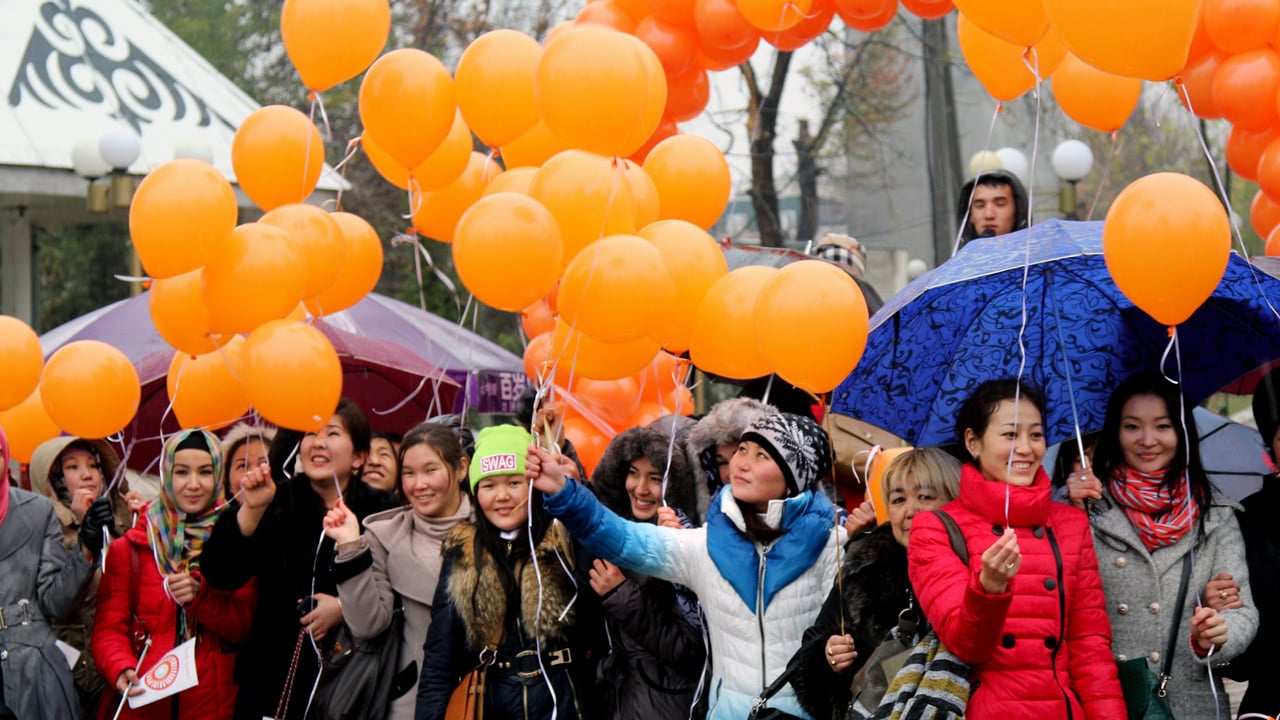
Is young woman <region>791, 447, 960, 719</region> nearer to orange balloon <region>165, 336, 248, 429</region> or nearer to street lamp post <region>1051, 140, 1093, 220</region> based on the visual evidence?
orange balloon <region>165, 336, 248, 429</region>

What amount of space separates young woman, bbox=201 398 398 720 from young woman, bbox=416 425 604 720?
2.06ft

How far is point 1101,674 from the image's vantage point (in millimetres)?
3711

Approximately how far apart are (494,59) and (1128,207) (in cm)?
234

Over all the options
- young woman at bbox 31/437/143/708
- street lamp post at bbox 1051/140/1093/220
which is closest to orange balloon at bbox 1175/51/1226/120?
young woman at bbox 31/437/143/708

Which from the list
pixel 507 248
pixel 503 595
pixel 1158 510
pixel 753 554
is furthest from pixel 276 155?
pixel 1158 510

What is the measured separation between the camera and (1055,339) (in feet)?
15.0

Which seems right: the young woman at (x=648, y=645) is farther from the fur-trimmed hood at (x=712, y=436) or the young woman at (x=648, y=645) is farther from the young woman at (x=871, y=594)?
the young woman at (x=871, y=594)

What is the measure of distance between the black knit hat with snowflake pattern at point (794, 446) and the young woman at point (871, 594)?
23 cm

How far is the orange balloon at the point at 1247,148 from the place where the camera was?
5605mm

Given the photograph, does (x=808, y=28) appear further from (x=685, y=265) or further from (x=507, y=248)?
(x=507, y=248)

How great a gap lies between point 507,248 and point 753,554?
1.18 meters

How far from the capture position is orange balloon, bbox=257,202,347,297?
16.5 feet

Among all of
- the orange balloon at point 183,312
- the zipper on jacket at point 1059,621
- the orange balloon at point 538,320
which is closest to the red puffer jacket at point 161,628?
the orange balloon at point 183,312

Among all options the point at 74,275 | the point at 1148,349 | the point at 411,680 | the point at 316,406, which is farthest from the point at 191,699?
the point at 74,275
